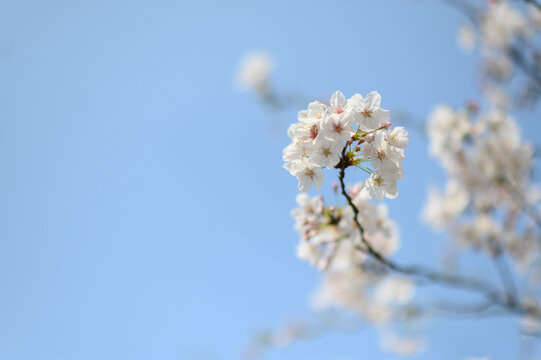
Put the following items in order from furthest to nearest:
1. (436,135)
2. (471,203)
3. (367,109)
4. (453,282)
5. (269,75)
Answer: (269,75), (471,203), (436,135), (453,282), (367,109)

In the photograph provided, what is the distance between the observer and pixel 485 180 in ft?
15.0

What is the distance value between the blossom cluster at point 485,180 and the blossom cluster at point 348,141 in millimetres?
3192

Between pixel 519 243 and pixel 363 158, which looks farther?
pixel 519 243

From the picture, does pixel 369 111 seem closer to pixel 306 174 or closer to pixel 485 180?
pixel 306 174

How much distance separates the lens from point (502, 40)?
17.2 ft

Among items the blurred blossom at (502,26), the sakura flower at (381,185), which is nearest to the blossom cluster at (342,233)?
the sakura flower at (381,185)

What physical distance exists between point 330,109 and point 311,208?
82cm

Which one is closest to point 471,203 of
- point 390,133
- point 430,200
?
point 430,200

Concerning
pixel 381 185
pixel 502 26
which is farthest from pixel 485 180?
pixel 381 185

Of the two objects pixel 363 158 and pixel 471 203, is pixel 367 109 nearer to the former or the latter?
pixel 363 158

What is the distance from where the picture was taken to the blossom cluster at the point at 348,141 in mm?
1577

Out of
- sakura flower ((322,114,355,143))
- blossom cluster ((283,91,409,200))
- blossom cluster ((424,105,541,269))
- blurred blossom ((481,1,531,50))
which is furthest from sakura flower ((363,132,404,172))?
blurred blossom ((481,1,531,50))

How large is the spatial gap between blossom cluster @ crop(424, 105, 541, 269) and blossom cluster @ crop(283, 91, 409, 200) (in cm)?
319

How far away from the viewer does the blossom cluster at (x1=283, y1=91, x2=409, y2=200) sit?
1577 millimetres
